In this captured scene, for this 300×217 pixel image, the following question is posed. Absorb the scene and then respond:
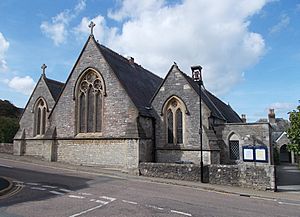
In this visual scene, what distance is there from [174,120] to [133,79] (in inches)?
274

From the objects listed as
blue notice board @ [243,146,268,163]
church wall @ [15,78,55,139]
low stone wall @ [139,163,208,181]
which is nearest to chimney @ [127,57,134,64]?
church wall @ [15,78,55,139]

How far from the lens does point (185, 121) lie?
21.4 meters

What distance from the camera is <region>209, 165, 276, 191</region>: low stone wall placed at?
15703 millimetres

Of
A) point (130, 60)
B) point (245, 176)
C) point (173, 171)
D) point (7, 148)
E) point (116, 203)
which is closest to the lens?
point (116, 203)

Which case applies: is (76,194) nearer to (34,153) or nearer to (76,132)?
(76,132)

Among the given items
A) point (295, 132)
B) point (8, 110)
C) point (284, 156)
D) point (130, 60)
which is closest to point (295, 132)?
point (295, 132)

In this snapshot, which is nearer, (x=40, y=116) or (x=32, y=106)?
(x=40, y=116)

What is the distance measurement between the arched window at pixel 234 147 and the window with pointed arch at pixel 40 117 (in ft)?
61.1

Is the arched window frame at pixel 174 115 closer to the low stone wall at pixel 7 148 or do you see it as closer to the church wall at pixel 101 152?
the church wall at pixel 101 152

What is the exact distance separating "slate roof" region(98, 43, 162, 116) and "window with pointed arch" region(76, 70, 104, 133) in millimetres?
1898

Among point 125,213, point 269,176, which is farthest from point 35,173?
point 269,176

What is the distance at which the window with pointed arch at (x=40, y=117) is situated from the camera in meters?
29.4

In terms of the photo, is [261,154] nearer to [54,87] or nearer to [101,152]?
[101,152]

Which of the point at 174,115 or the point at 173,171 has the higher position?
the point at 174,115
